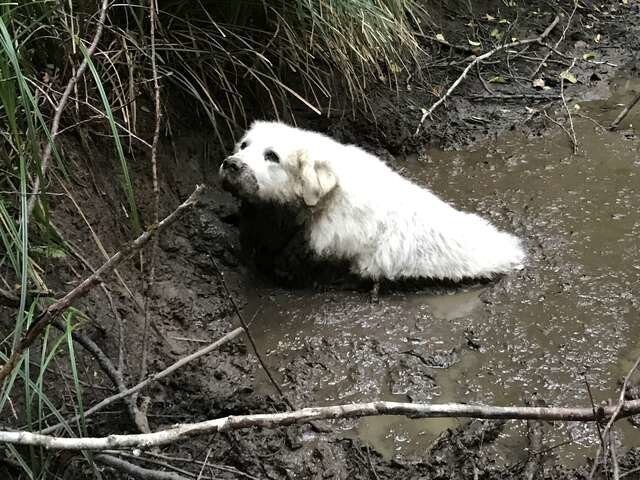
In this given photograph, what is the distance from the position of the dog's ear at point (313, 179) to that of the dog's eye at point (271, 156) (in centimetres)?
15

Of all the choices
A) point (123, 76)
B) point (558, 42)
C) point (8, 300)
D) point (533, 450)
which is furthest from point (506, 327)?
point (558, 42)

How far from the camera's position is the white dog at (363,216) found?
4.11m

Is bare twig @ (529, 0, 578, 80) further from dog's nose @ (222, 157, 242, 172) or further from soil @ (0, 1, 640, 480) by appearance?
dog's nose @ (222, 157, 242, 172)

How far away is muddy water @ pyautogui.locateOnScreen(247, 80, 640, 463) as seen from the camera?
10.4 feet

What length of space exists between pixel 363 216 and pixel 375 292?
0.54m

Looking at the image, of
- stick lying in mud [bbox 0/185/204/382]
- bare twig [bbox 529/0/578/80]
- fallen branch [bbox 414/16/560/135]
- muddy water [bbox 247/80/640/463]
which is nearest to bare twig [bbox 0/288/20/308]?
stick lying in mud [bbox 0/185/204/382]

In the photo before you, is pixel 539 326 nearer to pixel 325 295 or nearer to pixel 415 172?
pixel 325 295

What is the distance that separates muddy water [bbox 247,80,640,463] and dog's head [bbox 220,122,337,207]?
700 millimetres

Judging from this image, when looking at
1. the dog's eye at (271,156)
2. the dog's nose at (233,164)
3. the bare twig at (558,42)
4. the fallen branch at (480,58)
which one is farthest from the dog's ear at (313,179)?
the bare twig at (558,42)

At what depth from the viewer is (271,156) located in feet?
13.5

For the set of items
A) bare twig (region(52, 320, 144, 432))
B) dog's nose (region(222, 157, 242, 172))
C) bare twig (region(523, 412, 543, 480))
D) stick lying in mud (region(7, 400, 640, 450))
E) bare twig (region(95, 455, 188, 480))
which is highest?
dog's nose (region(222, 157, 242, 172))

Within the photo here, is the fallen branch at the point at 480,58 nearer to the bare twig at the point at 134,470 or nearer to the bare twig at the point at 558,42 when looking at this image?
the bare twig at the point at 558,42

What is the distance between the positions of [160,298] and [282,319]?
0.79 metres

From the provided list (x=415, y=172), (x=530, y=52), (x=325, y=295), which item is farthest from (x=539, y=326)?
(x=530, y=52)
